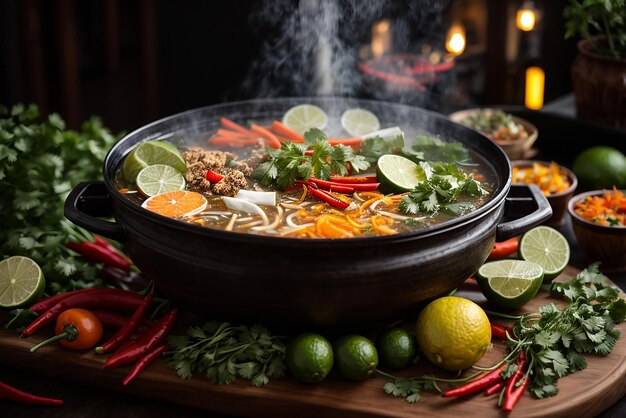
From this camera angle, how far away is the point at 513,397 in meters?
2.38

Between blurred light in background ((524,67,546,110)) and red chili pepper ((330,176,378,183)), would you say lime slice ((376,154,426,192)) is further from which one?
blurred light in background ((524,67,546,110))

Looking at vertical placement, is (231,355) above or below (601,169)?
below

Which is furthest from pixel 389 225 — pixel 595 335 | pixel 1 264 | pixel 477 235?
pixel 1 264

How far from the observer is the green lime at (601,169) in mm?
3943

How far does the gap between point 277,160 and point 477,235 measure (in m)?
0.87

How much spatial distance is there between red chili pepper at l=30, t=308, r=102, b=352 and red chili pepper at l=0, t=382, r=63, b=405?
16 cm

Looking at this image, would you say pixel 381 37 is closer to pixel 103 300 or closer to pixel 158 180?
pixel 158 180

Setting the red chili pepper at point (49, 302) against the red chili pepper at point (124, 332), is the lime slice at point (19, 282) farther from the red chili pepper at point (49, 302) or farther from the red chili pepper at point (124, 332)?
the red chili pepper at point (124, 332)

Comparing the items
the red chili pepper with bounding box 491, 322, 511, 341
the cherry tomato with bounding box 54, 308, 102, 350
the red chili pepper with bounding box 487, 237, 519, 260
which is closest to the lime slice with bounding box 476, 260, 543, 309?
the red chili pepper with bounding box 491, 322, 511, 341

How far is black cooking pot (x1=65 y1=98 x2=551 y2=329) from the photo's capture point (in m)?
2.36

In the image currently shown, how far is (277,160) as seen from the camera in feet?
9.85

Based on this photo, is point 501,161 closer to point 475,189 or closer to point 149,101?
point 475,189

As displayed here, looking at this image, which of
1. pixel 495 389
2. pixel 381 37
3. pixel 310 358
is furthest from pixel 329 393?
pixel 381 37

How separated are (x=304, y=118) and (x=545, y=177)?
1.28m
